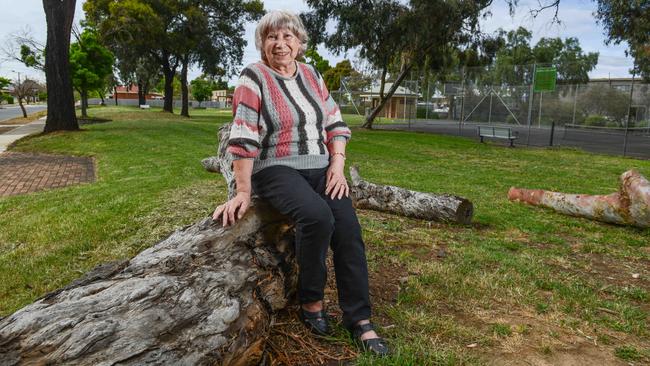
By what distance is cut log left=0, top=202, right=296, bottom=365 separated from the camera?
171 centimetres

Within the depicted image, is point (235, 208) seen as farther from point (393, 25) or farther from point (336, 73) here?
point (336, 73)

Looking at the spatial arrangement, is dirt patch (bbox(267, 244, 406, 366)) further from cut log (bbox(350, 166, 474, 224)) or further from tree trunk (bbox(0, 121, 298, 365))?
cut log (bbox(350, 166, 474, 224))

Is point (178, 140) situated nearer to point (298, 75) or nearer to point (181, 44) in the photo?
point (298, 75)

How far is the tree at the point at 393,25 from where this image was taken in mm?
19656

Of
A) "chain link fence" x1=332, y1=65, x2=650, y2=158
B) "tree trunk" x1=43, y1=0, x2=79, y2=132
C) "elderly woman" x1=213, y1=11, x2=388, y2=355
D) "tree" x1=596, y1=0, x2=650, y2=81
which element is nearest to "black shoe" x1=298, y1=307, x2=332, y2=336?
"elderly woman" x1=213, y1=11, x2=388, y2=355

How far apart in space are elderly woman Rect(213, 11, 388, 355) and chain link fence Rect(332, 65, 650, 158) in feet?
49.9

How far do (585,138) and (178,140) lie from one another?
15.0m

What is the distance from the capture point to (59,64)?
16156mm

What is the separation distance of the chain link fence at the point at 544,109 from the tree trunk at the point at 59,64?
49.8 ft

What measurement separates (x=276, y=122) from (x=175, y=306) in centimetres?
107

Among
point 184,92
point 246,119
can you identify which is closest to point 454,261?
point 246,119

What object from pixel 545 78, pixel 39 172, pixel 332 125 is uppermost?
pixel 545 78

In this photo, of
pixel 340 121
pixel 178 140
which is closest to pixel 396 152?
pixel 178 140

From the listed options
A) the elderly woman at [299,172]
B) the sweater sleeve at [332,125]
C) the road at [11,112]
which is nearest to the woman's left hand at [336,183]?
the elderly woman at [299,172]
